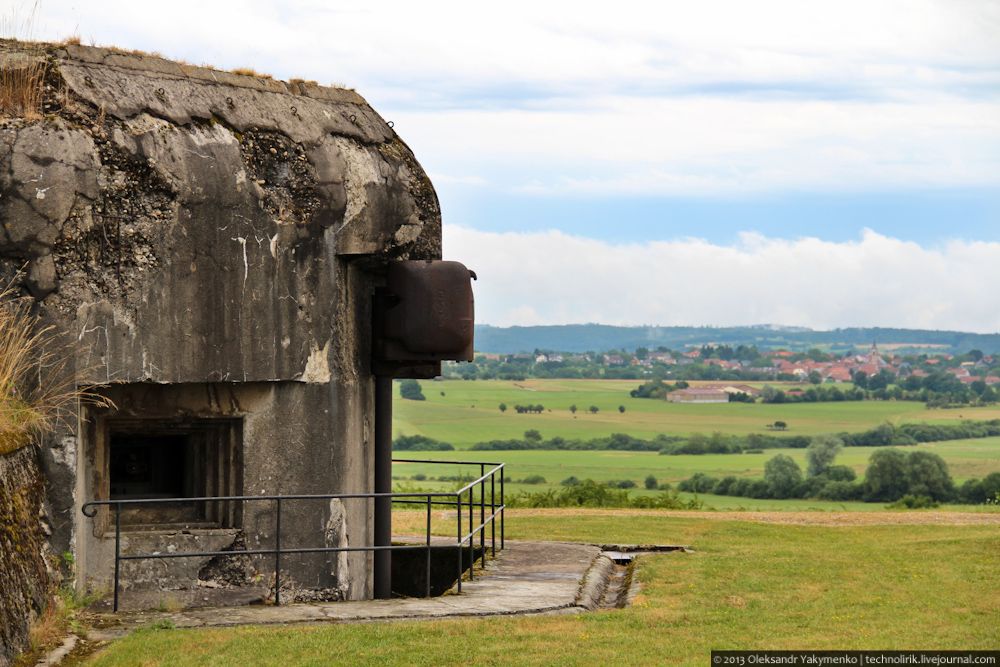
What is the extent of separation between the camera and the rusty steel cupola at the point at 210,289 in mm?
11266

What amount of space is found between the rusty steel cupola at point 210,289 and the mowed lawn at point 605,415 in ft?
201

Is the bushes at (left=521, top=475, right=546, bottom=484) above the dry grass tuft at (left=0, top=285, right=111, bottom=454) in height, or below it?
below

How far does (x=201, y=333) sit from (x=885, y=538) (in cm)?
962

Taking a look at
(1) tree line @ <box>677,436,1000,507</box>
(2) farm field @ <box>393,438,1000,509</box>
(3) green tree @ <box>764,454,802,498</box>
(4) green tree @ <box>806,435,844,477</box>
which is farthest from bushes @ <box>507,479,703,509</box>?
(4) green tree @ <box>806,435,844,477</box>

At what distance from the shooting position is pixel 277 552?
11.3 m

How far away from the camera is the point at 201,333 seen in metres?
11.7

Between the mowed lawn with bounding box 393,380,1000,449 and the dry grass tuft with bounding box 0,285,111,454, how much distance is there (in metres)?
63.0

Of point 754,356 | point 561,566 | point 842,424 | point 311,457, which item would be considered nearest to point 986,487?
point 561,566

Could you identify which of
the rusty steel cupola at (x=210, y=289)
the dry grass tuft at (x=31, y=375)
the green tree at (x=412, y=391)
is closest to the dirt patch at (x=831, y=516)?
the rusty steel cupola at (x=210, y=289)

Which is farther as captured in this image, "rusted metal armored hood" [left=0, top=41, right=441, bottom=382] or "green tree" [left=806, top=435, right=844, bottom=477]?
"green tree" [left=806, top=435, right=844, bottom=477]

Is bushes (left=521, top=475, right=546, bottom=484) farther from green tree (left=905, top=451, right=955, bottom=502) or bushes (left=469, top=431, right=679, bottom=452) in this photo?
bushes (left=469, top=431, right=679, bottom=452)

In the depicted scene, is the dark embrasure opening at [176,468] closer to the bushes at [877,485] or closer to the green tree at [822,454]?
the bushes at [877,485]

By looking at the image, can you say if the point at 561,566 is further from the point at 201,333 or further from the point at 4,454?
the point at 4,454

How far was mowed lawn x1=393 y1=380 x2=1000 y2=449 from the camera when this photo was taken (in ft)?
287
